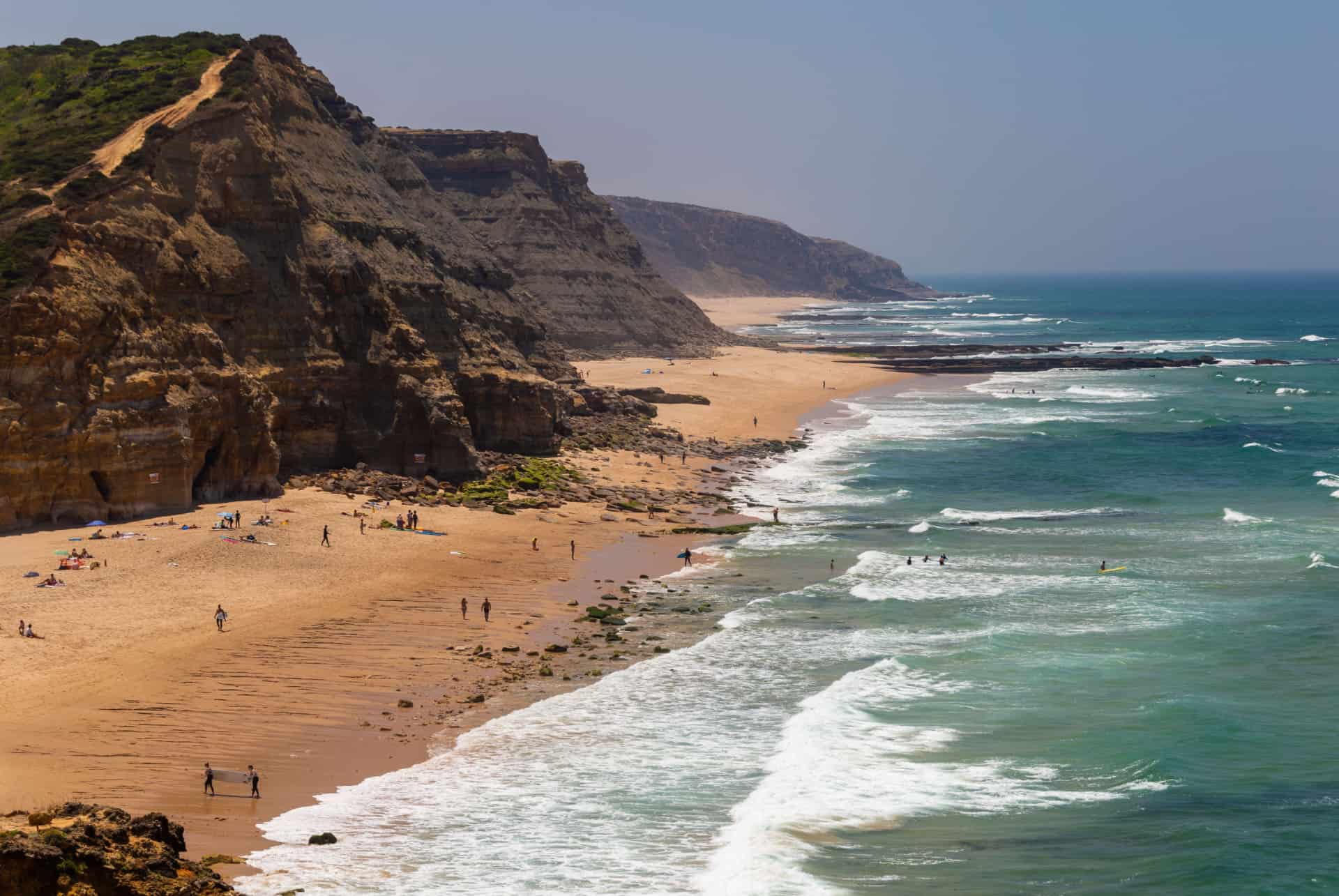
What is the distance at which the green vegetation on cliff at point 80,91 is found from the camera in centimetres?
4706

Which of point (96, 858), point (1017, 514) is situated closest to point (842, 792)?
point (96, 858)

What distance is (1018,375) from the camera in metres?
109

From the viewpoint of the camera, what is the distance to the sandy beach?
77.8ft

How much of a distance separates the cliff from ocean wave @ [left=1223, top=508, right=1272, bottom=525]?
27.0 metres

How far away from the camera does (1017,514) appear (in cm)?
5106

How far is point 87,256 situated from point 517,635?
20.1 meters

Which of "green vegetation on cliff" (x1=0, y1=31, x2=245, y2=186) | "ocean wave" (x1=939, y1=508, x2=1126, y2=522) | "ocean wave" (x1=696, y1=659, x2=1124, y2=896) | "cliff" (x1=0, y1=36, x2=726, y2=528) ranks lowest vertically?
"ocean wave" (x1=696, y1=659, x2=1124, y2=896)

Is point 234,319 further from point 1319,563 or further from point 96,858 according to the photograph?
point 1319,563

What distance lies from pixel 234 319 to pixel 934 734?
3026 cm

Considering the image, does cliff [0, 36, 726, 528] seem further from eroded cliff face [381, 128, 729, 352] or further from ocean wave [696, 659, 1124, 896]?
eroded cliff face [381, 128, 729, 352]

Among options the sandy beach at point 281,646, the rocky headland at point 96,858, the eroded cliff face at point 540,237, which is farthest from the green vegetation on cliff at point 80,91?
the eroded cliff face at point 540,237

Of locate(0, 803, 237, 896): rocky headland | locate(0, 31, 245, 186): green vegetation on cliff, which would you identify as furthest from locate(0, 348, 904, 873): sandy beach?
locate(0, 31, 245, 186): green vegetation on cliff

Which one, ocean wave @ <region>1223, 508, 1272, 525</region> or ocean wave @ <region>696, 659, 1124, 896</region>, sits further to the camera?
ocean wave @ <region>1223, 508, 1272, 525</region>

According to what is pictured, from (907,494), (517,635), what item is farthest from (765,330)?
(517,635)
